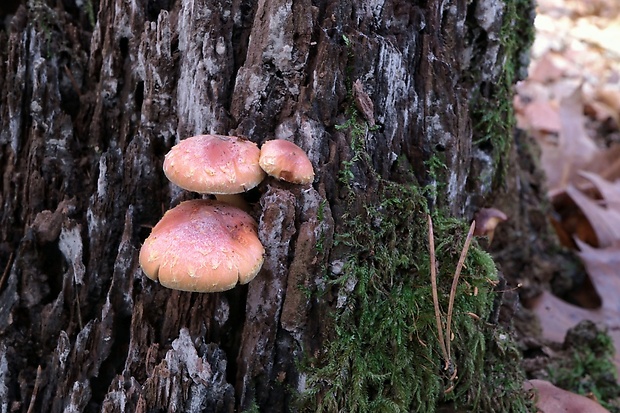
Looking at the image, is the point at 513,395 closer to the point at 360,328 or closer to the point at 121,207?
the point at 360,328

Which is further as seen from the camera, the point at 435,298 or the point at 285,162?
the point at 435,298

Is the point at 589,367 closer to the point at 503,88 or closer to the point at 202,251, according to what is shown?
the point at 503,88

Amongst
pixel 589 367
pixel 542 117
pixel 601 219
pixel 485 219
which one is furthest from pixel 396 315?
pixel 542 117

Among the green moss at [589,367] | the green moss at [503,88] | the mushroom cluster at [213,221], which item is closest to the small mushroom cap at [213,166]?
the mushroom cluster at [213,221]

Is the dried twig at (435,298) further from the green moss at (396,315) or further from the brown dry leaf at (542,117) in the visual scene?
the brown dry leaf at (542,117)

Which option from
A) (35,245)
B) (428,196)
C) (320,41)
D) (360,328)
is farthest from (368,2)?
(35,245)

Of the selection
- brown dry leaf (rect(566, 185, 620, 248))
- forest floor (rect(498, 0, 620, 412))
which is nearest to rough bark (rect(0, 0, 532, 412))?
forest floor (rect(498, 0, 620, 412))
